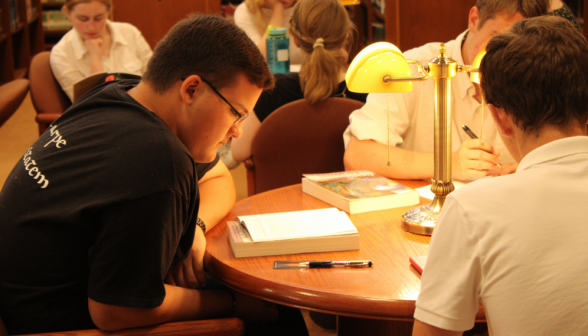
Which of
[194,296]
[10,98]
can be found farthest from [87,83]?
[194,296]

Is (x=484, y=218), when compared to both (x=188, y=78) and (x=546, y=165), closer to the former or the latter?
(x=546, y=165)

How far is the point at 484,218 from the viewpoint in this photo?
31.3 inches

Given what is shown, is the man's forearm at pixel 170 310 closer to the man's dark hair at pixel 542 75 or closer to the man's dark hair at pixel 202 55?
the man's dark hair at pixel 202 55

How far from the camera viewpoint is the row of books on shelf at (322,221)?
1.25m

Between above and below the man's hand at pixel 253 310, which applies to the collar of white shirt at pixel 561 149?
above

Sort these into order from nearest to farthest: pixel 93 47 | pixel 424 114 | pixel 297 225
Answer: pixel 297 225, pixel 424 114, pixel 93 47

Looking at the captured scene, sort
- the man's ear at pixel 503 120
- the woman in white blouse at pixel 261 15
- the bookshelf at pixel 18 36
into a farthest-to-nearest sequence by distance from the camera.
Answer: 1. the bookshelf at pixel 18 36
2. the woman in white blouse at pixel 261 15
3. the man's ear at pixel 503 120

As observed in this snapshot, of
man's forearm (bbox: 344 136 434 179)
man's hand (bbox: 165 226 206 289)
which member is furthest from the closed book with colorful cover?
man's hand (bbox: 165 226 206 289)

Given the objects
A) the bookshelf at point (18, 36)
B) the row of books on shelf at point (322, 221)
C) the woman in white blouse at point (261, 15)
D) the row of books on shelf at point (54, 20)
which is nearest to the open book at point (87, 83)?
the row of books on shelf at point (322, 221)

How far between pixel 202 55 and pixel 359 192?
0.62 meters

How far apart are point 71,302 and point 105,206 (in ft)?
0.80

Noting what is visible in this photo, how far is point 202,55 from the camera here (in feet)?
3.77

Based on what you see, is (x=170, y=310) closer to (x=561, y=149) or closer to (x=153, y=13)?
(x=561, y=149)

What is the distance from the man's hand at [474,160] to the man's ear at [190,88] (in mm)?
866
